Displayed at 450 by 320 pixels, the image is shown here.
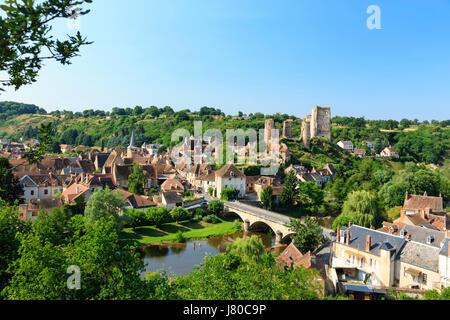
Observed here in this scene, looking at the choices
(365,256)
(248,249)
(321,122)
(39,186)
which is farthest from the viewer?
(321,122)

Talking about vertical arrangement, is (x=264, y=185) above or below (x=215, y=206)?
above

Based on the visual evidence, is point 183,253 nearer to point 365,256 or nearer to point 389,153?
point 365,256

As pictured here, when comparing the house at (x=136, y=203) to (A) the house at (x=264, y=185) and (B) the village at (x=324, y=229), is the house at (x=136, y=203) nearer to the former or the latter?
(B) the village at (x=324, y=229)

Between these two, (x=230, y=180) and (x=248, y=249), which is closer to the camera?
(x=248, y=249)

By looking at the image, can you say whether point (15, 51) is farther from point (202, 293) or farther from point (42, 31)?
point (202, 293)

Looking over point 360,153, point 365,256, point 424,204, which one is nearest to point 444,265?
point 365,256

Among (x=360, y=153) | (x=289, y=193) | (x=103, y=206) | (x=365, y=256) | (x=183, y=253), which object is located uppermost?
(x=360, y=153)

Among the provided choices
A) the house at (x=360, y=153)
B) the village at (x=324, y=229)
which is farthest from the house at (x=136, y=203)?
the house at (x=360, y=153)
